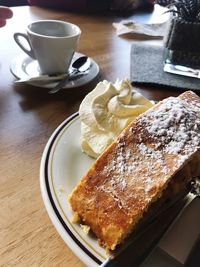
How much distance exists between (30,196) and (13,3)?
195 centimetres

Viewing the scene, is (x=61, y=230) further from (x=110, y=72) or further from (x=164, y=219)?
(x=110, y=72)

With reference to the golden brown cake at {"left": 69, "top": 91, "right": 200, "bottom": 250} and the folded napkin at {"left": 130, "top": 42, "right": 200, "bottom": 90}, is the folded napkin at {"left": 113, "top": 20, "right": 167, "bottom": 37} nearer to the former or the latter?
the folded napkin at {"left": 130, "top": 42, "right": 200, "bottom": 90}

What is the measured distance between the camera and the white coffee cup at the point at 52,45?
2.84 feet

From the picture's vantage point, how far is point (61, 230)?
1.49 ft

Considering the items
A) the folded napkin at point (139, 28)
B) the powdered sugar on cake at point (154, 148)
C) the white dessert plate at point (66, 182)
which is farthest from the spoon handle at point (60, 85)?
the folded napkin at point (139, 28)

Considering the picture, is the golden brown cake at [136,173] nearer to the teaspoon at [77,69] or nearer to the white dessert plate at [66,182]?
the white dessert plate at [66,182]

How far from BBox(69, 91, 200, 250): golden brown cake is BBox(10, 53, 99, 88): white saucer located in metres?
0.38

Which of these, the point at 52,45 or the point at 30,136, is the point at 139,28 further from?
the point at 30,136

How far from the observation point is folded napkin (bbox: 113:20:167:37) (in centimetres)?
133

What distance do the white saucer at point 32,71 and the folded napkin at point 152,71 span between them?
0.41 feet

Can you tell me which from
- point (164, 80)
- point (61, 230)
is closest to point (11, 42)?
point (164, 80)

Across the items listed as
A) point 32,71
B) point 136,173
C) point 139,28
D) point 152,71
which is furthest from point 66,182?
point 139,28

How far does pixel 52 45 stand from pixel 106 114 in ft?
1.03

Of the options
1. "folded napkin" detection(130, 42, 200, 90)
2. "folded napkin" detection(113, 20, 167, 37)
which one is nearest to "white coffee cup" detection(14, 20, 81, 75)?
"folded napkin" detection(130, 42, 200, 90)
